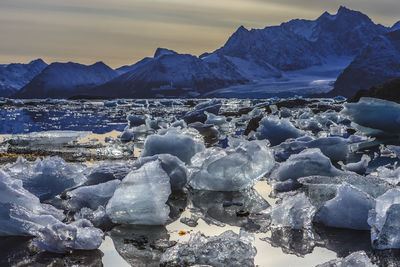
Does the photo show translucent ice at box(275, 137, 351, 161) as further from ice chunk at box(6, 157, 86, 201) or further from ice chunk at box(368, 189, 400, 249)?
ice chunk at box(368, 189, 400, 249)

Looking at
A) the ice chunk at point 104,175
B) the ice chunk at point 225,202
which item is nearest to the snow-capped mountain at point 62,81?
the ice chunk at point 104,175

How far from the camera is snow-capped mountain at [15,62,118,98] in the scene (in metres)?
124

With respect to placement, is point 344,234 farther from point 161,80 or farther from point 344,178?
point 161,80

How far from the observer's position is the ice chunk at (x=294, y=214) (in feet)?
11.5

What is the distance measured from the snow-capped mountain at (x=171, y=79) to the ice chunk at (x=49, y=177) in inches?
4132

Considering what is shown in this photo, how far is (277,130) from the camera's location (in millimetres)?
9492

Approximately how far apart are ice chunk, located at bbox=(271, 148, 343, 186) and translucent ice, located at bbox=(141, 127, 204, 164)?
1.32 m

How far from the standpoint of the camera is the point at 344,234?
134 inches

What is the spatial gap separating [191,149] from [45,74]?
132158 mm

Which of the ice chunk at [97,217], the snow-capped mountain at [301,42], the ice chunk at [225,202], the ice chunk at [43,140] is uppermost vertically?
the snow-capped mountain at [301,42]

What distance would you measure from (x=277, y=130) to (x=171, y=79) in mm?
109723

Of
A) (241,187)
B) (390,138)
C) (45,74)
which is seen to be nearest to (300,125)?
(390,138)

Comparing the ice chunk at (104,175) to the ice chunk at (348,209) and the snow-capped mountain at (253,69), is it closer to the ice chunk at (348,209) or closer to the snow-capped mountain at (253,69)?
the ice chunk at (348,209)

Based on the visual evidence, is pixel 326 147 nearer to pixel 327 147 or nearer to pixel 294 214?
pixel 327 147
